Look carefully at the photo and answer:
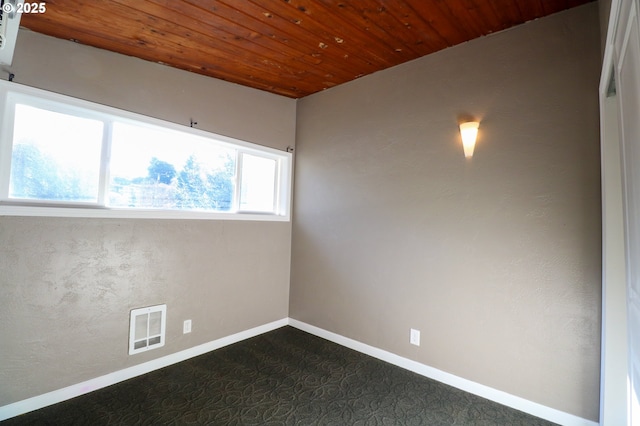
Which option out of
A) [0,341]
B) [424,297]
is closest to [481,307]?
[424,297]

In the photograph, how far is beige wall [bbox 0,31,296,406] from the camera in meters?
2.09

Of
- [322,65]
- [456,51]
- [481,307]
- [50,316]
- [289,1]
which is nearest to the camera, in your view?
[289,1]

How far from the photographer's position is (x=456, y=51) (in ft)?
8.41

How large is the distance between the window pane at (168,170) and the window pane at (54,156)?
0.51ft

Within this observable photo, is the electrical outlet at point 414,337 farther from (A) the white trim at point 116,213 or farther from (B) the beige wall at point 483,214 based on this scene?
(A) the white trim at point 116,213

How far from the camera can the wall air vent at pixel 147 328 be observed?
2.55 metres

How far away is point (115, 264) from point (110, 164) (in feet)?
2.72

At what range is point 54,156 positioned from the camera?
2.27 metres

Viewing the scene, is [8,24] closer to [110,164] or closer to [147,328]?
[110,164]

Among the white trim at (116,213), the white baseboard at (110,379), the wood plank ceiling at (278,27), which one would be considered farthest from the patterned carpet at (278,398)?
the wood plank ceiling at (278,27)

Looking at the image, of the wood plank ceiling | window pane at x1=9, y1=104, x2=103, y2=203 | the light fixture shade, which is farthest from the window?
the light fixture shade

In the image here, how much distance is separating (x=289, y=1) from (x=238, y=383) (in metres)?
2.87

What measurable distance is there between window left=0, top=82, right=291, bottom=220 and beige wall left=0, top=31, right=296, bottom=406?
10 centimetres

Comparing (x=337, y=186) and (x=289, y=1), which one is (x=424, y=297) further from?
(x=289, y=1)
